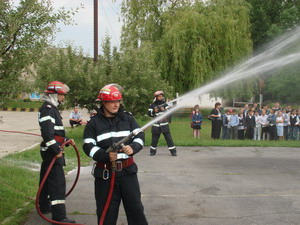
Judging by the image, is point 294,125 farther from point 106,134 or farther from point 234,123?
point 106,134

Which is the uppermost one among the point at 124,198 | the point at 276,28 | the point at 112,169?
the point at 276,28

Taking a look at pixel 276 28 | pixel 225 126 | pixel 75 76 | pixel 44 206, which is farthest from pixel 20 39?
pixel 276 28

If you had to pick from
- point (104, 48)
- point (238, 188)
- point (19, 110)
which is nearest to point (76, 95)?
point (104, 48)

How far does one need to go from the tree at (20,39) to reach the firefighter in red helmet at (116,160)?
1.57 m

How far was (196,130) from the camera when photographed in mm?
17016

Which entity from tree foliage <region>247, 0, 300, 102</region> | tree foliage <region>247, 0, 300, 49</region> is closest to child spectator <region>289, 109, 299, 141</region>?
tree foliage <region>247, 0, 300, 102</region>

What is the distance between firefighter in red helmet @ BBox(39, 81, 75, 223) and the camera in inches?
208

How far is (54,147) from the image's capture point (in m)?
5.30

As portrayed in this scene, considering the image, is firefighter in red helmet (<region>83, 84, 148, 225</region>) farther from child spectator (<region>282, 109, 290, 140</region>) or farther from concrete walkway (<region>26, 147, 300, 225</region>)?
child spectator (<region>282, 109, 290, 140</region>)

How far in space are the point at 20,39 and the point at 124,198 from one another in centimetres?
260

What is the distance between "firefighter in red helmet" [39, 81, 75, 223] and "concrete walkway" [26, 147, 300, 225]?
36 centimetres

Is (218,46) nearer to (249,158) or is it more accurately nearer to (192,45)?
(192,45)

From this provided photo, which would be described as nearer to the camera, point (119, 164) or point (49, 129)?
point (119, 164)

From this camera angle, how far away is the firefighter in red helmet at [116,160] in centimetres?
438
